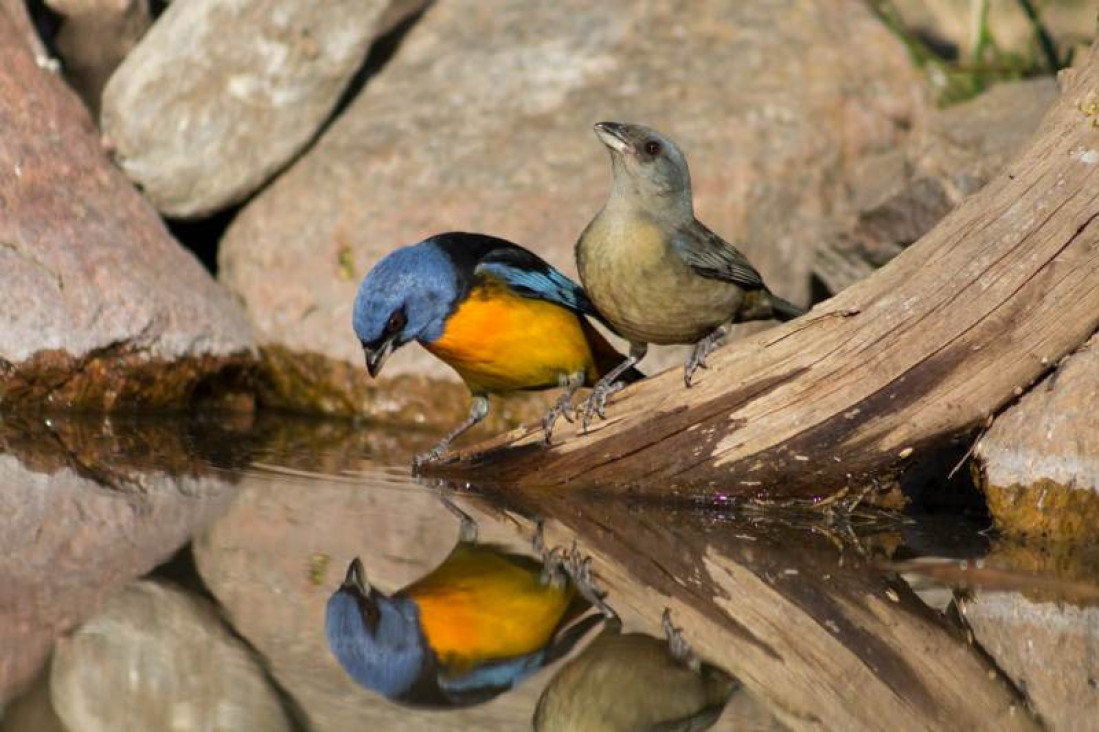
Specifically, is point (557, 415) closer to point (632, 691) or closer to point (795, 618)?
point (795, 618)

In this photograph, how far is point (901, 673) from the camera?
3.78 meters

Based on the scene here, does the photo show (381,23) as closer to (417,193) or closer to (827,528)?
(417,193)

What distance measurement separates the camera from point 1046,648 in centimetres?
401

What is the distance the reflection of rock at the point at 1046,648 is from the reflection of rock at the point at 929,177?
3.00m

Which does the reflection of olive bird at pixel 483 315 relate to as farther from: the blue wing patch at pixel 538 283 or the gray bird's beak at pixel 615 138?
the gray bird's beak at pixel 615 138

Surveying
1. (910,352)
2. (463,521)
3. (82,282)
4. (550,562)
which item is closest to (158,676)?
(550,562)

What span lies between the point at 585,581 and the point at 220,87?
4.22 metres

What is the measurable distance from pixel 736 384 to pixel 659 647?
170 cm

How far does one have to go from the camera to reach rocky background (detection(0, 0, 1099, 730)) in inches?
282

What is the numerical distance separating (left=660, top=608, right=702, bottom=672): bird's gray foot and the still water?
13 millimetres

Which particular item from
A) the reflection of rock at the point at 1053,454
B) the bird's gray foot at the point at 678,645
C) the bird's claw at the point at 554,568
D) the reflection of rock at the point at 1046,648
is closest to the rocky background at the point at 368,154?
the reflection of rock at the point at 1053,454

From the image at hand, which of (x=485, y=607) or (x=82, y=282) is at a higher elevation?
(x=485, y=607)

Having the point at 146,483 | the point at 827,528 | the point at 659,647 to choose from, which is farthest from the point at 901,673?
the point at 146,483

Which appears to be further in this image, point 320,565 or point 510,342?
point 510,342
